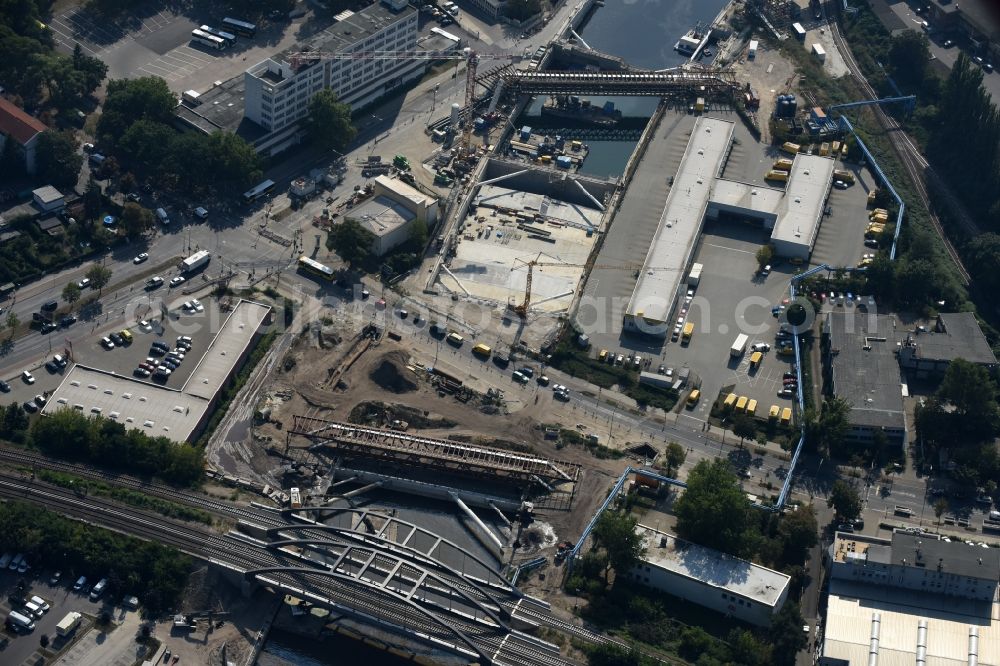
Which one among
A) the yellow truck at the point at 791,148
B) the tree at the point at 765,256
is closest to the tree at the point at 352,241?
the tree at the point at 765,256

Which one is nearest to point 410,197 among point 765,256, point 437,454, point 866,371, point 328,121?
point 328,121

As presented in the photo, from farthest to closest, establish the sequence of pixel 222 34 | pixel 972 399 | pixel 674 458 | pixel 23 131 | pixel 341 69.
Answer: pixel 222 34 → pixel 341 69 → pixel 23 131 → pixel 972 399 → pixel 674 458

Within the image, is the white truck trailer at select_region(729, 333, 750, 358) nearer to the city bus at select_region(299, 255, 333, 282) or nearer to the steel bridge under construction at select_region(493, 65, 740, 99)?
the city bus at select_region(299, 255, 333, 282)

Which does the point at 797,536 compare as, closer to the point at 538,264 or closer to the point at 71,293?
the point at 538,264

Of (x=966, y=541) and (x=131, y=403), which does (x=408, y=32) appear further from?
(x=966, y=541)

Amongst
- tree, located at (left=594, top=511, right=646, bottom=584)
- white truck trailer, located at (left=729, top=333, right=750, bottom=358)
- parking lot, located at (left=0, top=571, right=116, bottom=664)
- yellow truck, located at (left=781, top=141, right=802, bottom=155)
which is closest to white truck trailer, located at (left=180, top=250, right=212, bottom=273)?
parking lot, located at (left=0, top=571, right=116, bottom=664)

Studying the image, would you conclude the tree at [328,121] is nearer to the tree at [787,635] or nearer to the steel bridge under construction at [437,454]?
the steel bridge under construction at [437,454]

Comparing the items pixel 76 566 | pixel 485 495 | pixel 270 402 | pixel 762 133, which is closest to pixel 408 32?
pixel 762 133
